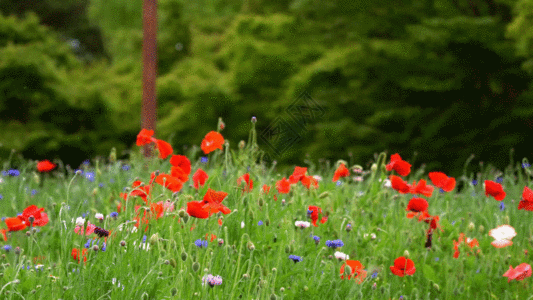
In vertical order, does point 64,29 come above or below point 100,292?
above

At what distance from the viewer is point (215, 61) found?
10.6 m

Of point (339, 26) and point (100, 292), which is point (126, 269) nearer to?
point (100, 292)

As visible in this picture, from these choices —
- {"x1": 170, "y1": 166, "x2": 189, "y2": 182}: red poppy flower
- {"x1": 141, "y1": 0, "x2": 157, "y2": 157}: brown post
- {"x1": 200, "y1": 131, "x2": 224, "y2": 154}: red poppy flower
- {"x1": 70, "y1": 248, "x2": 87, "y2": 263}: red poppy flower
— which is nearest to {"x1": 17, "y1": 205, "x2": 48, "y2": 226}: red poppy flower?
{"x1": 70, "y1": 248, "x2": 87, "y2": 263}: red poppy flower

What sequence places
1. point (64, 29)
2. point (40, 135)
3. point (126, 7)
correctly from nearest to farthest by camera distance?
point (40, 135), point (126, 7), point (64, 29)

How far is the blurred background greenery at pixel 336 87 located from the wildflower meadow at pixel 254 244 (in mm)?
3745

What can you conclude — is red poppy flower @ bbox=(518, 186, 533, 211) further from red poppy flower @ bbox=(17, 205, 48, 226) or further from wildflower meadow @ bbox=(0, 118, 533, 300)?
red poppy flower @ bbox=(17, 205, 48, 226)

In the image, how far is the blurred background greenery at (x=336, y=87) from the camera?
23.5 feet

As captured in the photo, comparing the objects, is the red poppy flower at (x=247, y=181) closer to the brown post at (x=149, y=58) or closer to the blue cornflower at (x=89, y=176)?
the blue cornflower at (x=89, y=176)

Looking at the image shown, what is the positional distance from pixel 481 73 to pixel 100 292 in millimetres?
6639

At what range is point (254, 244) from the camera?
2.46 m

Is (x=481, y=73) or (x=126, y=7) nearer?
(x=481, y=73)

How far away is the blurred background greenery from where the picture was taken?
7.15m

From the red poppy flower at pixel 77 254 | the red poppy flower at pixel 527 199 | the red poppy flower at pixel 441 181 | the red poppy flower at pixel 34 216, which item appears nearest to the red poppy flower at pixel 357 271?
the red poppy flower at pixel 441 181

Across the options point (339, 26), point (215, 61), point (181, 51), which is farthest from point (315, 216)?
point (181, 51)
